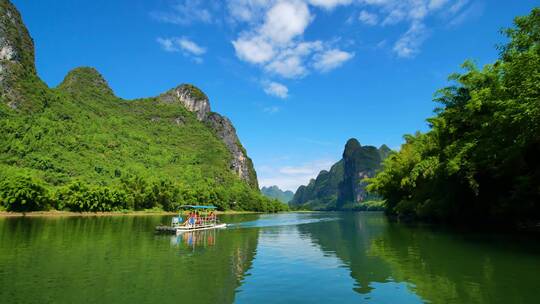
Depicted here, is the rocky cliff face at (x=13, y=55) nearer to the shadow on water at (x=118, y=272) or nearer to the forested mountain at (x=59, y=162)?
the forested mountain at (x=59, y=162)

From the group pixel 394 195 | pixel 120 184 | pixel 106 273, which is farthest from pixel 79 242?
pixel 120 184

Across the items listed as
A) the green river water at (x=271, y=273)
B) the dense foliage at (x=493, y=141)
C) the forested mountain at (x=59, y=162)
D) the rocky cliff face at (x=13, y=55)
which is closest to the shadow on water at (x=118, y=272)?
the green river water at (x=271, y=273)

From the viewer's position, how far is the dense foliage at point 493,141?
25.8 metres

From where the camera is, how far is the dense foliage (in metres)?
25.8

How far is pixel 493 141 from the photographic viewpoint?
3092 cm

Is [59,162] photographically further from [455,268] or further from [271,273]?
[455,268]

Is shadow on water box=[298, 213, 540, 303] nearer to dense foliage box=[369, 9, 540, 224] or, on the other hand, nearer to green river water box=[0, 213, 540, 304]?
green river water box=[0, 213, 540, 304]

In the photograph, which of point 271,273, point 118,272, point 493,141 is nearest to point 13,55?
point 118,272

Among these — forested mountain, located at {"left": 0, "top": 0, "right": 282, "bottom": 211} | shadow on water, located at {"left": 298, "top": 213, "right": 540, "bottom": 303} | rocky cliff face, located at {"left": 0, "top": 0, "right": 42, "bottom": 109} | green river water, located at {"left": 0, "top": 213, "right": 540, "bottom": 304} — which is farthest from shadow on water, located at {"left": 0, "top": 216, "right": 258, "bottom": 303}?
rocky cliff face, located at {"left": 0, "top": 0, "right": 42, "bottom": 109}

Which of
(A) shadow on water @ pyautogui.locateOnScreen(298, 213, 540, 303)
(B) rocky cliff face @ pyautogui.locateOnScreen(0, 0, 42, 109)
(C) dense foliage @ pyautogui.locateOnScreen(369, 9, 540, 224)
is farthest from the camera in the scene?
(B) rocky cliff face @ pyautogui.locateOnScreen(0, 0, 42, 109)

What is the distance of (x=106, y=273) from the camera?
18.9m

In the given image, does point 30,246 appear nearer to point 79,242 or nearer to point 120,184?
point 79,242

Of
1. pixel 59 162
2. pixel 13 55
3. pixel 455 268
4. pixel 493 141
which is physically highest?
pixel 13 55

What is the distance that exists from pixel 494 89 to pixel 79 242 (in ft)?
134
